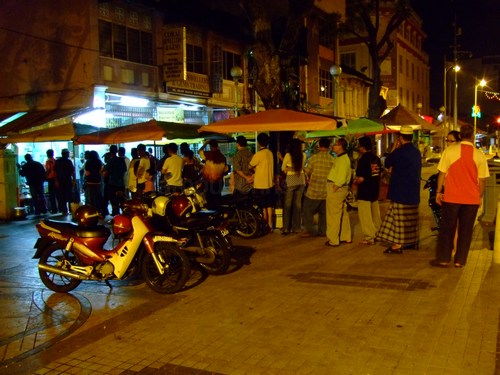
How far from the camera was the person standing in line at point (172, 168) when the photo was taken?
11157 millimetres

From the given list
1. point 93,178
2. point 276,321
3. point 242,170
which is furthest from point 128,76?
point 276,321

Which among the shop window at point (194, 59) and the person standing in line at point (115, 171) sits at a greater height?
the shop window at point (194, 59)

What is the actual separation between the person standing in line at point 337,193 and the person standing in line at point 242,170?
1.90 metres

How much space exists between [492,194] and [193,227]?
264 inches

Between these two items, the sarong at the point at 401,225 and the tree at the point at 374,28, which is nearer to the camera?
the sarong at the point at 401,225

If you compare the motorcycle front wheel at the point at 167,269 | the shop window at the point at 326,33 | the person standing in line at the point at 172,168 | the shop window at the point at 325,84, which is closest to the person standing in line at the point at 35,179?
the person standing in line at the point at 172,168

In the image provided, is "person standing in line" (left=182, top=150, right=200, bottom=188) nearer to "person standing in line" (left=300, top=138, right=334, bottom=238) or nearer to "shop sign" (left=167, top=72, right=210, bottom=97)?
"person standing in line" (left=300, top=138, right=334, bottom=238)

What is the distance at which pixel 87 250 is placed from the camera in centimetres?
648

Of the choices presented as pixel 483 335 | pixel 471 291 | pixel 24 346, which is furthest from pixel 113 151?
pixel 483 335

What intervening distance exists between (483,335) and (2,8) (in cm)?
1907

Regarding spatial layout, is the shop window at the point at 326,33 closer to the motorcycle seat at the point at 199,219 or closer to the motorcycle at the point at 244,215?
the motorcycle at the point at 244,215

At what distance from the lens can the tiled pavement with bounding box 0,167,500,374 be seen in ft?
14.5

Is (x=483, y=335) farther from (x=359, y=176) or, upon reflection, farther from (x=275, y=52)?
(x=275, y=52)

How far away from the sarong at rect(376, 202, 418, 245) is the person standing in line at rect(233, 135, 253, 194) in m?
3.18
